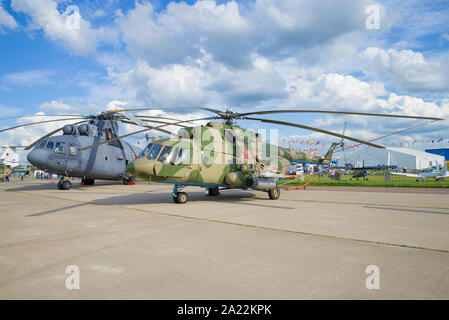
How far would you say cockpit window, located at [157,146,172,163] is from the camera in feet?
35.3

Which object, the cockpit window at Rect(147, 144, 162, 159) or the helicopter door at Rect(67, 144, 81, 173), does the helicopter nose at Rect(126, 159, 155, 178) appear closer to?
the cockpit window at Rect(147, 144, 162, 159)

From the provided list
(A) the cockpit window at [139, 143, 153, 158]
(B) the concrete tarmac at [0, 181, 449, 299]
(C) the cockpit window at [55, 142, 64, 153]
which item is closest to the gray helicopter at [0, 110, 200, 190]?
(C) the cockpit window at [55, 142, 64, 153]

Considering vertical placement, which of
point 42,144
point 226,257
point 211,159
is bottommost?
point 226,257

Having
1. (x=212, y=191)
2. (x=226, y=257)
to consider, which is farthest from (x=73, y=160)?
(x=226, y=257)

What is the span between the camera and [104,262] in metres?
4.03

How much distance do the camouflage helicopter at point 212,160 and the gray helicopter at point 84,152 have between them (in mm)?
6428

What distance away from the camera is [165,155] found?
35.6 feet

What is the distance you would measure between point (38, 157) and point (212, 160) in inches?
485

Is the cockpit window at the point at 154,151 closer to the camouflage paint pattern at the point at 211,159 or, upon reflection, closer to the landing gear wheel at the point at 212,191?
the camouflage paint pattern at the point at 211,159

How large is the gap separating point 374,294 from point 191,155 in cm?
921

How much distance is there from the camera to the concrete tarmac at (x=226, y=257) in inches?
120

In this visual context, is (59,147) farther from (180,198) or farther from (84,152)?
(180,198)

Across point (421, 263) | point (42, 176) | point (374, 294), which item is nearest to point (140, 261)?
point (374, 294)
